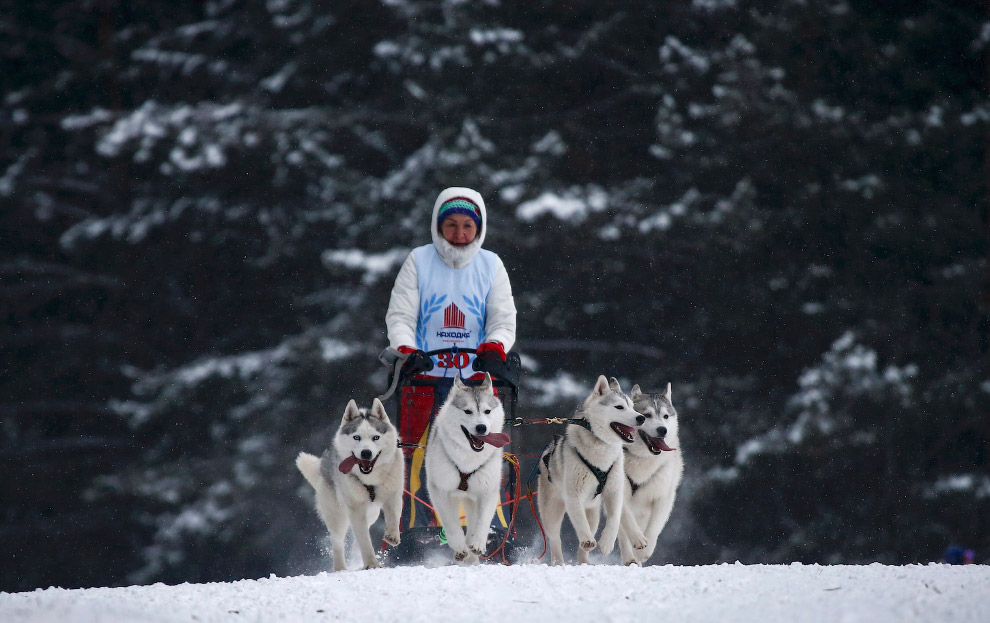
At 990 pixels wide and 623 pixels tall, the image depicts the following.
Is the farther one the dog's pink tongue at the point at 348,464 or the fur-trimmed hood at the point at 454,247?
the fur-trimmed hood at the point at 454,247

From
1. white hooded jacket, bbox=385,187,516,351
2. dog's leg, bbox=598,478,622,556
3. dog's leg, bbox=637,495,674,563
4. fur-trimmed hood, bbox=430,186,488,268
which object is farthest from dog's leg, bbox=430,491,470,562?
fur-trimmed hood, bbox=430,186,488,268

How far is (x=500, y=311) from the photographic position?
5.19 metres

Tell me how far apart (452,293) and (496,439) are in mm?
983

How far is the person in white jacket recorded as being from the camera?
5.15 meters

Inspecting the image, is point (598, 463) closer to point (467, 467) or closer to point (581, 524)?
point (581, 524)

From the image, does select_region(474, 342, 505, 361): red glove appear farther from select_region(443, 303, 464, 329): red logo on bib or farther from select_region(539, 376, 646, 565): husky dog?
select_region(539, 376, 646, 565): husky dog

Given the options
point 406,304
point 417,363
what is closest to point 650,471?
point 417,363

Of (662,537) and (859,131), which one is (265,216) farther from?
(859,131)

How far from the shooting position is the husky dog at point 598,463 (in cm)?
459

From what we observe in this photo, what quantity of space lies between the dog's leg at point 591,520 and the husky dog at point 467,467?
48 centimetres

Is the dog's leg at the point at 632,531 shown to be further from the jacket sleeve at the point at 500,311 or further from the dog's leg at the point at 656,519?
the jacket sleeve at the point at 500,311

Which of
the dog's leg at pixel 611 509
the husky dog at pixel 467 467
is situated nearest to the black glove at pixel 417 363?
the husky dog at pixel 467 467

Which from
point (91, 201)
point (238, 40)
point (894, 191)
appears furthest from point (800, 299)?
point (91, 201)

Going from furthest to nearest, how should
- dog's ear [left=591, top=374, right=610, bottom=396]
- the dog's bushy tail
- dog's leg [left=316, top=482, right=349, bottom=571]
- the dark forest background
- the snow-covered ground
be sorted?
the dark forest background
the dog's bushy tail
dog's leg [left=316, top=482, right=349, bottom=571]
dog's ear [left=591, top=374, right=610, bottom=396]
the snow-covered ground
